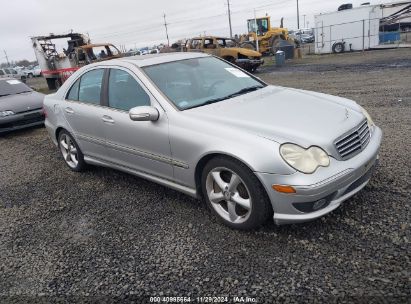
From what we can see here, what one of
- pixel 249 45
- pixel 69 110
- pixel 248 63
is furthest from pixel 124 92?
pixel 249 45

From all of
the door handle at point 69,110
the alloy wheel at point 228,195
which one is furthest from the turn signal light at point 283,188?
the door handle at point 69,110

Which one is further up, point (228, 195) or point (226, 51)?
point (226, 51)

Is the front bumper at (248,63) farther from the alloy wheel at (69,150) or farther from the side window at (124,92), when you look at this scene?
the side window at (124,92)

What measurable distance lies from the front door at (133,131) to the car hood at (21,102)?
5144 mm

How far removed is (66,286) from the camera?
2.74 m

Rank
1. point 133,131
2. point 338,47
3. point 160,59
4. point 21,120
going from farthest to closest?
point 338,47, point 21,120, point 160,59, point 133,131

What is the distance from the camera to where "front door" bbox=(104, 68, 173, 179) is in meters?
3.47

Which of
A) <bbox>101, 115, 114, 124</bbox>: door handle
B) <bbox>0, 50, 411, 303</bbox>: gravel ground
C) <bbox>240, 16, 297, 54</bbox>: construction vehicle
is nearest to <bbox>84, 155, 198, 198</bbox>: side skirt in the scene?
<bbox>0, 50, 411, 303</bbox>: gravel ground

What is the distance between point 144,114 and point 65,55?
15.7 m

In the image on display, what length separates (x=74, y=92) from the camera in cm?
477

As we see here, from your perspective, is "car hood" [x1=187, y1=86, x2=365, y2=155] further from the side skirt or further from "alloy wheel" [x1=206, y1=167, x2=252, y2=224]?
the side skirt

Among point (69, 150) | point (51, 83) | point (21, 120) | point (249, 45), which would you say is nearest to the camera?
point (69, 150)

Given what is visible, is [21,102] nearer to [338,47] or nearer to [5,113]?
[5,113]

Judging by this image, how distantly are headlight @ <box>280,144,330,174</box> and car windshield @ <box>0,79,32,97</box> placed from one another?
8586 millimetres
